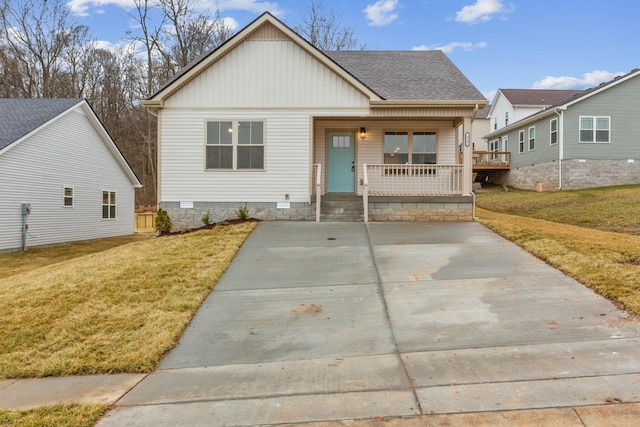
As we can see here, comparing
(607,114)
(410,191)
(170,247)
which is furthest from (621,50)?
(170,247)

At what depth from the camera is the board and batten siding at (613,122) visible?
20.6 m

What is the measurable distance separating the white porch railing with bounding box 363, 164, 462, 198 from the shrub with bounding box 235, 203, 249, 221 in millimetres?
3736

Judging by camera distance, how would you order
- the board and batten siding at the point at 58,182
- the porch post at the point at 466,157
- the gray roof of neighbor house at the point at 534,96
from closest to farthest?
1. the porch post at the point at 466,157
2. the board and batten siding at the point at 58,182
3. the gray roof of neighbor house at the point at 534,96

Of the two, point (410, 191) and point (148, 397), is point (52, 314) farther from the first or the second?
point (410, 191)

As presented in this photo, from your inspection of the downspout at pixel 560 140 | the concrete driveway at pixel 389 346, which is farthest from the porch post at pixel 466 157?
the downspout at pixel 560 140

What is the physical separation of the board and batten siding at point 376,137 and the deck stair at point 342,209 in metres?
1.20

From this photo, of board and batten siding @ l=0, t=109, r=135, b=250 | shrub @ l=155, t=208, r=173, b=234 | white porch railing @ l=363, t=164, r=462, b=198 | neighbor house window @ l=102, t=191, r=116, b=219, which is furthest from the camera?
neighbor house window @ l=102, t=191, r=116, b=219

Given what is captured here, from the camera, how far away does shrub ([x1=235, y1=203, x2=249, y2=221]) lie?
1182 centimetres

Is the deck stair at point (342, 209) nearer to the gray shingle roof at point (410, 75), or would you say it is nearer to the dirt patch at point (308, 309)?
the gray shingle roof at point (410, 75)

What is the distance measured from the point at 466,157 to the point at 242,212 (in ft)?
22.2

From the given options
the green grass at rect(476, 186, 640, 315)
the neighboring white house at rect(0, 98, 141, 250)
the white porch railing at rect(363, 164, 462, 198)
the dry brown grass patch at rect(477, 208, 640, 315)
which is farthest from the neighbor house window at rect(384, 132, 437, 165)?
the neighboring white house at rect(0, 98, 141, 250)

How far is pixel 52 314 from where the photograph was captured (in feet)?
18.0

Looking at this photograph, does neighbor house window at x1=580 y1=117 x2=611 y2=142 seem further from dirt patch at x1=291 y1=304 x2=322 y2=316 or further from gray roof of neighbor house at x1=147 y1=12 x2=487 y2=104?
dirt patch at x1=291 y1=304 x2=322 y2=316

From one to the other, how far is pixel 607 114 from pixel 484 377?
74.9ft
